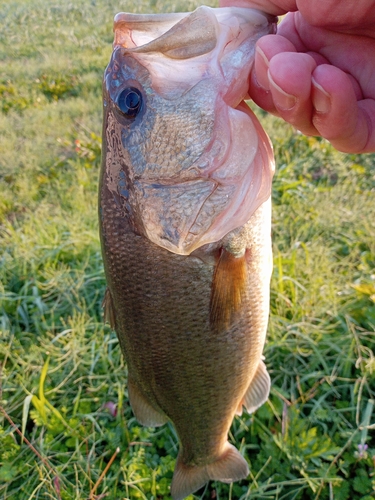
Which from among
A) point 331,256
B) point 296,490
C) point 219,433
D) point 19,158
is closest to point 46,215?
point 19,158

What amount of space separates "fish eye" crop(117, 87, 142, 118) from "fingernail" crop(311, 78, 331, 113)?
50 cm

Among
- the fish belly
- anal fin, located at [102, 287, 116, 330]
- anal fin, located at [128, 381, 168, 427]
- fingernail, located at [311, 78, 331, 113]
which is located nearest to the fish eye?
the fish belly

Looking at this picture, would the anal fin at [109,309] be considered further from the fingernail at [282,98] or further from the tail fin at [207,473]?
the fingernail at [282,98]

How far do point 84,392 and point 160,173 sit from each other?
1.73 m

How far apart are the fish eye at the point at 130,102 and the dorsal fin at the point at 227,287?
1.66ft

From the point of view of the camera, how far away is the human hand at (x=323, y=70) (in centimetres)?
110

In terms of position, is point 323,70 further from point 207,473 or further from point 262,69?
point 207,473

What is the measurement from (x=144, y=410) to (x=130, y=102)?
1.24 metres

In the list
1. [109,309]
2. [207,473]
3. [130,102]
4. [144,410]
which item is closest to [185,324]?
[109,309]

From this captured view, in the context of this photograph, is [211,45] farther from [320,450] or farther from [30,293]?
[30,293]

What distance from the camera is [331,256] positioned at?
301 cm

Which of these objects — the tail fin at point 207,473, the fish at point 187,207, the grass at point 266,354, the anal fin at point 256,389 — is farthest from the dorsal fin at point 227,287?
the grass at point 266,354

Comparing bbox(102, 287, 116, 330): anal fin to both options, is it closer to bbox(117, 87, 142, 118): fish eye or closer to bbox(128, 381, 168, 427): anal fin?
bbox(128, 381, 168, 427): anal fin

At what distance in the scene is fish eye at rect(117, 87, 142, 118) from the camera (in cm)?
119
